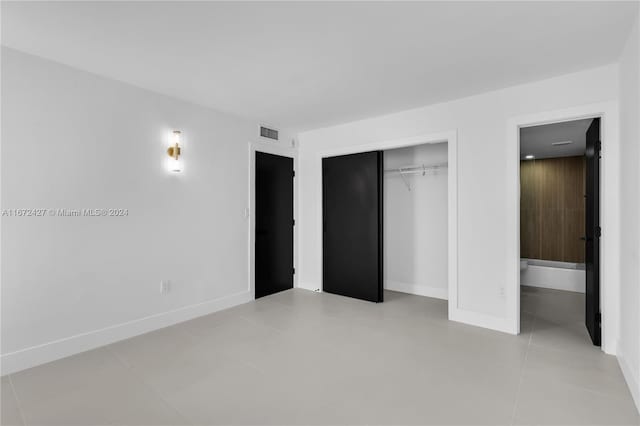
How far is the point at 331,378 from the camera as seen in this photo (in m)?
2.48

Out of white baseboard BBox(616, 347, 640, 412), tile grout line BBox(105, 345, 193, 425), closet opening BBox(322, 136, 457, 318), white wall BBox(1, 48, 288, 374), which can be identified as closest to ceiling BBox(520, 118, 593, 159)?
closet opening BBox(322, 136, 457, 318)

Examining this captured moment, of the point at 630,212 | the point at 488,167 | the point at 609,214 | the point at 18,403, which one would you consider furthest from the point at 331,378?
the point at 609,214

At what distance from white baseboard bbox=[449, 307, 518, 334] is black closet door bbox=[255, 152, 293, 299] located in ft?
8.39

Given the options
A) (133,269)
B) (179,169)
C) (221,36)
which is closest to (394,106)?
(221,36)

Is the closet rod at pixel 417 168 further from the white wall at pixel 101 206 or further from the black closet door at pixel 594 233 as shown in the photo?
the white wall at pixel 101 206

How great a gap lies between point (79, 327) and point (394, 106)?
4.04 meters

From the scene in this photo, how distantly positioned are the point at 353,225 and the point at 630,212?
9.87ft

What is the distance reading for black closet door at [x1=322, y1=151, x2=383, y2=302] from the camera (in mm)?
4562

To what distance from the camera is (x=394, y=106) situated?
4.00m

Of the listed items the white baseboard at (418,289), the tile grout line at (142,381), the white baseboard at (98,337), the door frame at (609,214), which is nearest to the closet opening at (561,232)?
the door frame at (609,214)

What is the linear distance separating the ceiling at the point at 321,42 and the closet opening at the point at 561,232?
1.20 m

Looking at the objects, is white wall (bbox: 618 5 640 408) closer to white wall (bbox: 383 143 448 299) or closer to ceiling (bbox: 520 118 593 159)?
ceiling (bbox: 520 118 593 159)

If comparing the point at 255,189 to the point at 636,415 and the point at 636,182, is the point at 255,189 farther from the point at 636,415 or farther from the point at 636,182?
the point at 636,415

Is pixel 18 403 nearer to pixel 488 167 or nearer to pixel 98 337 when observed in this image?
pixel 98 337
